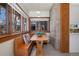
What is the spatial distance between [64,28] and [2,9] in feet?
9.15

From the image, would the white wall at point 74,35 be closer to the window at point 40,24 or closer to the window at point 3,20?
the window at point 3,20

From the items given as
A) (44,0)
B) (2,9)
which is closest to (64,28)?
(2,9)

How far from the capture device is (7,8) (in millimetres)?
3926

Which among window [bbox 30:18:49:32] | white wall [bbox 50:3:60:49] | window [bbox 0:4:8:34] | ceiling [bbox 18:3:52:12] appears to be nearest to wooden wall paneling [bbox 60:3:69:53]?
white wall [bbox 50:3:60:49]

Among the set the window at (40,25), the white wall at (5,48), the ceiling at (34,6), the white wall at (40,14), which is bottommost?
the white wall at (5,48)

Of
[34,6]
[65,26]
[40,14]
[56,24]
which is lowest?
[65,26]

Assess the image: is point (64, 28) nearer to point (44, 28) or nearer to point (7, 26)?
point (7, 26)

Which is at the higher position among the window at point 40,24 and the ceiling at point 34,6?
the ceiling at point 34,6

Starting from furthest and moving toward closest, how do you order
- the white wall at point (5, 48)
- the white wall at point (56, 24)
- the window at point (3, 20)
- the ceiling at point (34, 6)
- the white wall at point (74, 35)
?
the ceiling at point (34, 6)
the white wall at point (56, 24)
the white wall at point (74, 35)
the window at point (3, 20)
the white wall at point (5, 48)

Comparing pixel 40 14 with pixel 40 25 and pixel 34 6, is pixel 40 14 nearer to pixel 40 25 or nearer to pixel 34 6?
pixel 40 25

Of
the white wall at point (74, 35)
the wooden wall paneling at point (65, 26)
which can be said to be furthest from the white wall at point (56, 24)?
the white wall at point (74, 35)

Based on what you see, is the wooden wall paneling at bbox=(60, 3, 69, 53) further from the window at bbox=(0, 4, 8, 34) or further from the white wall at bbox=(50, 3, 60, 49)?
the window at bbox=(0, 4, 8, 34)

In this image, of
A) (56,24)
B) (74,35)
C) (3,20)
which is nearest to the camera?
(3,20)

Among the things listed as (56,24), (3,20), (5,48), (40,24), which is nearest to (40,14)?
(40,24)
